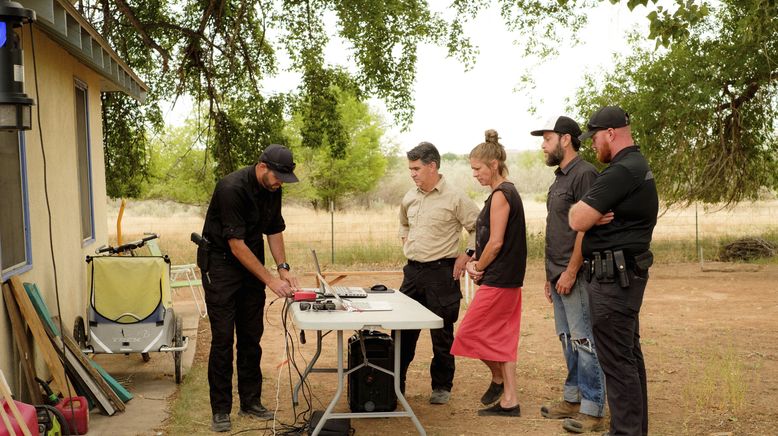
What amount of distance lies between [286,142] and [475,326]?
1103cm

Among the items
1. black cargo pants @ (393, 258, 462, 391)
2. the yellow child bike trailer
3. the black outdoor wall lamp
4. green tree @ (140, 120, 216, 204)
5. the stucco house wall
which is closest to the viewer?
the black outdoor wall lamp

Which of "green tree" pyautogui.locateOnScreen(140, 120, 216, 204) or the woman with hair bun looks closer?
the woman with hair bun

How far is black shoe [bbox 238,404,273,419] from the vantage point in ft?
19.9

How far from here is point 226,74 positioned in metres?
15.3

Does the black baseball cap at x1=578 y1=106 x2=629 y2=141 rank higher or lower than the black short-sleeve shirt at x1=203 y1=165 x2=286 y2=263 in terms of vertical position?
higher

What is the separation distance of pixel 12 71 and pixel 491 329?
140 inches

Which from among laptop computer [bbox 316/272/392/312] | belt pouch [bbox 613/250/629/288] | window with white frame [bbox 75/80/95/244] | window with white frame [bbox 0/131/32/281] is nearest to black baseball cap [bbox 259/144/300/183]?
laptop computer [bbox 316/272/392/312]

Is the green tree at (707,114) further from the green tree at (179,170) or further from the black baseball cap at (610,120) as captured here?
the green tree at (179,170)

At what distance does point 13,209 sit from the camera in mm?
5977

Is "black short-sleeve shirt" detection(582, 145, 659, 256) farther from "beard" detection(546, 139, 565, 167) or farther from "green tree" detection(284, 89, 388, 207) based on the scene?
"green tree" detection(284, 89, 388, 207)

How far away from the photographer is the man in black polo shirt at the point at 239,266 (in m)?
5.55

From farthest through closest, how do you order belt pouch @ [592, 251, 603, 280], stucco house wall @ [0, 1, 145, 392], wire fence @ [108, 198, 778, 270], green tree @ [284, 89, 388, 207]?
green tree @ [284, 89, 388, 207]
wire fence @ [108, 198, 778, 270]
stucco house wall @ [0, 1, 145, 392]
belt pouch @ [592, 251, 603, 280]

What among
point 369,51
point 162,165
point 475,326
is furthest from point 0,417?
point 162,165

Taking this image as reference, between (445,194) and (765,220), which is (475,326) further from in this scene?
(765,220)
